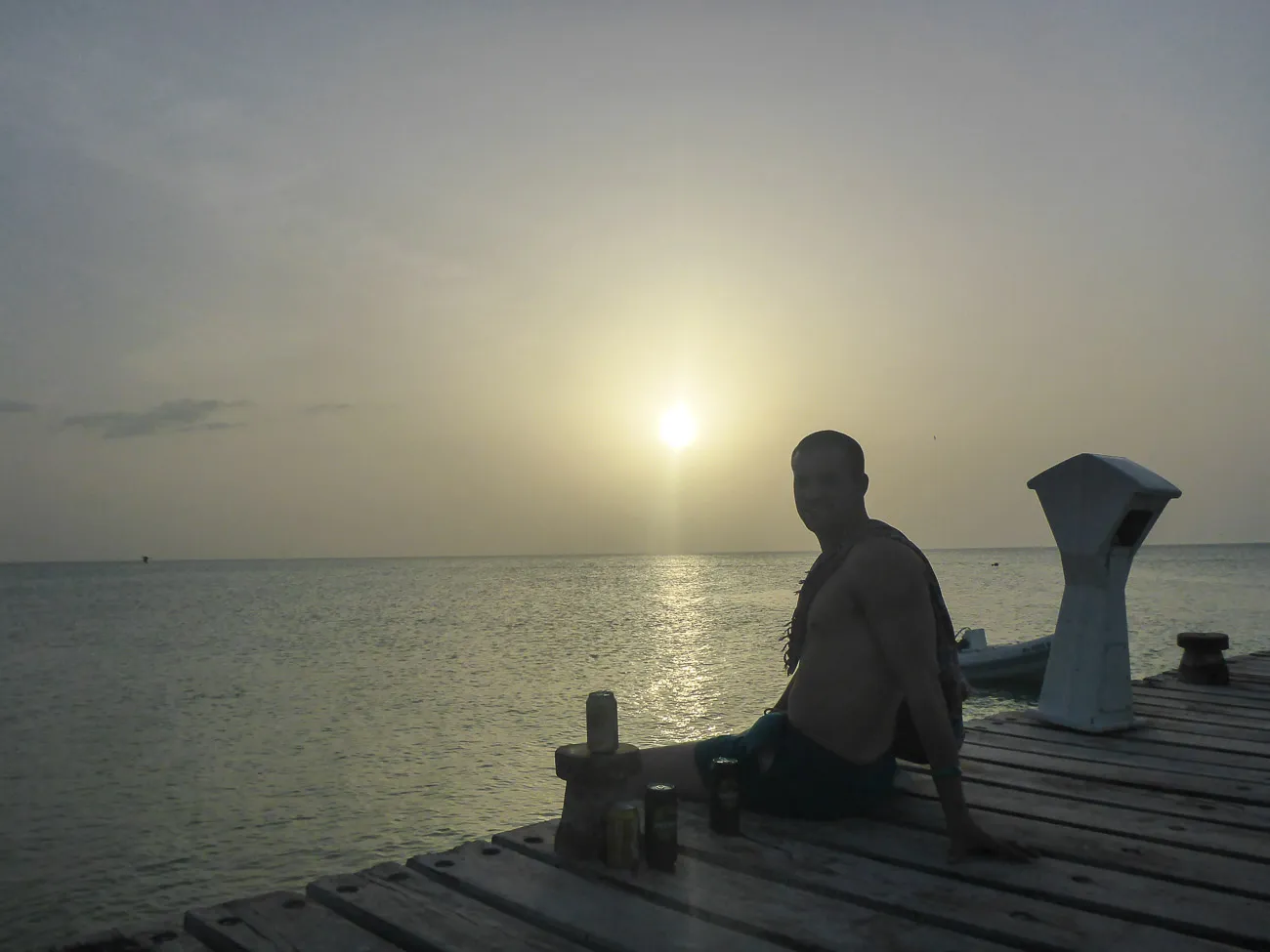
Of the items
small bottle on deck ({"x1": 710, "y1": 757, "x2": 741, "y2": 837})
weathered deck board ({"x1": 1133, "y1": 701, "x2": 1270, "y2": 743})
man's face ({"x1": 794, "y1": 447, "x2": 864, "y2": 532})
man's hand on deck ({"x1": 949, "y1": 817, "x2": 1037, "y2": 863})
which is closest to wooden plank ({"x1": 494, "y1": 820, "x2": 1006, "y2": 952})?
small bottle on deck ({"x1": 710, "y1": 757, "x2": 741, "y2": 837})

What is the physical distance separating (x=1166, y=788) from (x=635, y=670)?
3204 centimetres

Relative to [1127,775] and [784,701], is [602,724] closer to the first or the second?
[784,701]

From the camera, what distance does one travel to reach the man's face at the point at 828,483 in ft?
14.7

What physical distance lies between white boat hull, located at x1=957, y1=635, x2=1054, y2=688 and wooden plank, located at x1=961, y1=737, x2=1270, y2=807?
753 inches

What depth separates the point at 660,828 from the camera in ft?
12.1

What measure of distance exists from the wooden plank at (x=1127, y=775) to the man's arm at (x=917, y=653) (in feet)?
6.46

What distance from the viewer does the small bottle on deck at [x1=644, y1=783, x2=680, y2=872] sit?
3674 millimetres

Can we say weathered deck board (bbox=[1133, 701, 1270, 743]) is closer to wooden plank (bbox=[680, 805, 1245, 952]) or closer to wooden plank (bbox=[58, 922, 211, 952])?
wooden plank (bbox=[680, 805, 1245, 952])

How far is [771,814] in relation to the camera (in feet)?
14.7

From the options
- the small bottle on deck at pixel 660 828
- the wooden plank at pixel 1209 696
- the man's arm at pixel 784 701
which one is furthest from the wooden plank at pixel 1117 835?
the wooden plank at pixel 1209 696

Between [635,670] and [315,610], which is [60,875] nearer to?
[635,670]

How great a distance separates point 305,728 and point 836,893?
981 inches

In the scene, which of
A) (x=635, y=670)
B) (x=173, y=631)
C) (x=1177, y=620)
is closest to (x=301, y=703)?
(x=635, y=670)

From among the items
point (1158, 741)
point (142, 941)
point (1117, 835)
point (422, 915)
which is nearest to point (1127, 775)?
point (1158, 741)
